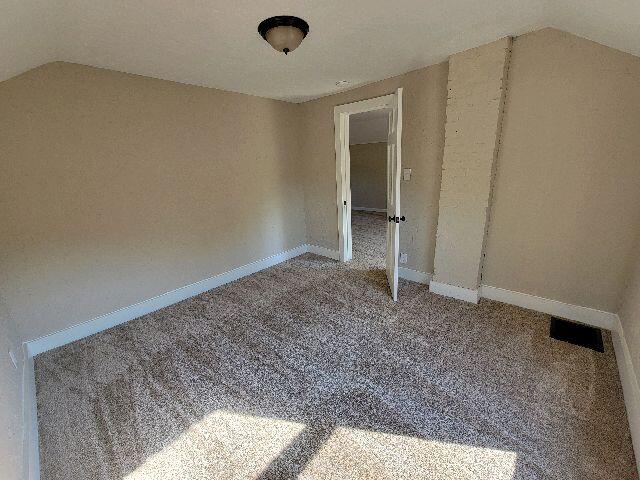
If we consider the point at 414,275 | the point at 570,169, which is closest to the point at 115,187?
the point at 414,275

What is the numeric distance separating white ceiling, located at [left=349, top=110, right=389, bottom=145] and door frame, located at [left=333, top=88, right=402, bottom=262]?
1944 mm

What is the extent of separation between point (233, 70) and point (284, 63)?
0.50 m

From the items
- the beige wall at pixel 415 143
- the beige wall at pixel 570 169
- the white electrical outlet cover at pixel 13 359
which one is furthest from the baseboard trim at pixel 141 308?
the beige wall at pixel 570 169

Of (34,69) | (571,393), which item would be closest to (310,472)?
(571,393)

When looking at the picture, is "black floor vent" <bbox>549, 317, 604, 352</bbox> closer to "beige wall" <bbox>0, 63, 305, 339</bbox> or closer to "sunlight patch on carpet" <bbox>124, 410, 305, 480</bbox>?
"sunlight patch on carpet" <bbox>124, 410, 305, 480</bbox>

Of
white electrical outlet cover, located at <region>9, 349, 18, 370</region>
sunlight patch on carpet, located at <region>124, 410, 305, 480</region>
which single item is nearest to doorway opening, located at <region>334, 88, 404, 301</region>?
sunlight patch on carpet, located at <region>124, 410, 305, 480</region>

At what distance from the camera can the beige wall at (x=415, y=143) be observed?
286 centimetres

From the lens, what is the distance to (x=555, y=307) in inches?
99.7

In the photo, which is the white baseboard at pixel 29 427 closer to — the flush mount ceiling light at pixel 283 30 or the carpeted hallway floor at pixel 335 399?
the carpeted hallway floor at pixel 335 399

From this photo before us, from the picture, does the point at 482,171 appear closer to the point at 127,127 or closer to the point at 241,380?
the point at 241,380

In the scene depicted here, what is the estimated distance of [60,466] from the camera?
4.61ft

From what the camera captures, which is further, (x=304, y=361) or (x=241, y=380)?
(x=304, y=361)

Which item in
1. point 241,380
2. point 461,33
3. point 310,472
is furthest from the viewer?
point 461,33

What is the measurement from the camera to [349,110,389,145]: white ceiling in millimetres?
5770
